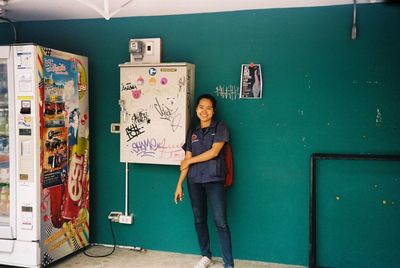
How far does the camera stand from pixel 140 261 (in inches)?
145

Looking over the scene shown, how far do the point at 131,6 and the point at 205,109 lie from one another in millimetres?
1094

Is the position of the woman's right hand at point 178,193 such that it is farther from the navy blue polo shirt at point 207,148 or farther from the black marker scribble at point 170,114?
the black marker scribble at point 170,114

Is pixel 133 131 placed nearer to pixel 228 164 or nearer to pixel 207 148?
pixel 207 148

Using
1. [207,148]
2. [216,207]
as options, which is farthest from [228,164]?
[216,207]

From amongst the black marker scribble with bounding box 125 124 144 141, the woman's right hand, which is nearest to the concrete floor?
the woman's right hand

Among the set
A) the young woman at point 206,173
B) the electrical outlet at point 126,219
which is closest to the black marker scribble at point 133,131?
the young woman at point 206,173

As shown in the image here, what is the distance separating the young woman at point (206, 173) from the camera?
3.38 meters

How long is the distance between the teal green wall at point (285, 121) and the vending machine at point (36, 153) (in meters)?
0.53

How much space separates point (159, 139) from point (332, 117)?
1492mm

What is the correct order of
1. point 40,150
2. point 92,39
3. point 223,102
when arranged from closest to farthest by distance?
point 40,150 < point 223,102 < point 92,39

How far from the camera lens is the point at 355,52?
3408 mm

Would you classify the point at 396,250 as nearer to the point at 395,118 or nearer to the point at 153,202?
the point at 395,118

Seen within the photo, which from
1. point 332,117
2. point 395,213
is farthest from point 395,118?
point 395,213

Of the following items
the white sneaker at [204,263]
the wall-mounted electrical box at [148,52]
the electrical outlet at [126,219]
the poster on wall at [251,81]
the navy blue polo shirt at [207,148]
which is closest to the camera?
the navy blue polo shirt at [207,148]
